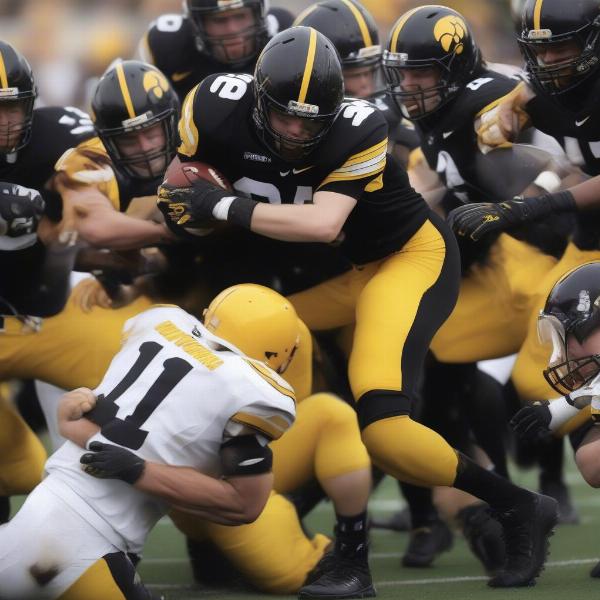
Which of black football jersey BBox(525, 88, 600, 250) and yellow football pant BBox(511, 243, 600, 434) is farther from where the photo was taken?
yellow football pant BBox(511, 243, 600, 434)

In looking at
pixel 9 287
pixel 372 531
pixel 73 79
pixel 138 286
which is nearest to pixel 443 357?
pixel 372 531

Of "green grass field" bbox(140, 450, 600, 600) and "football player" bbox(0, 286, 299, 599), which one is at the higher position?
"football player" bbox(0, 286, 299, 599)

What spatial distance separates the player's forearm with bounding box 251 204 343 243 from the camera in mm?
4113

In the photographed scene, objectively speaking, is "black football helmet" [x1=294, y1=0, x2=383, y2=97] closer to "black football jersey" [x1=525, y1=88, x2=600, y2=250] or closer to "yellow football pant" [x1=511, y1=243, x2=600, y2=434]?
"black football jersey" [x1=525, y1=88, x2=600, y2=250]

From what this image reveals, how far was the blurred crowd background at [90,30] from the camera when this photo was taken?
1223cm

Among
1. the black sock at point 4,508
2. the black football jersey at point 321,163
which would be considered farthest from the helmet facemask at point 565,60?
the black sock at point 4,508

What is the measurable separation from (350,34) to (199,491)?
258cm

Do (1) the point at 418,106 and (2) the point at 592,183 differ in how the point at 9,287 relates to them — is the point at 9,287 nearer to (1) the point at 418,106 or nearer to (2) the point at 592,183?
(1) the point at 418,106

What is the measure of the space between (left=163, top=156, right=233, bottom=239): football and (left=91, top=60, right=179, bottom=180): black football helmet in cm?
65

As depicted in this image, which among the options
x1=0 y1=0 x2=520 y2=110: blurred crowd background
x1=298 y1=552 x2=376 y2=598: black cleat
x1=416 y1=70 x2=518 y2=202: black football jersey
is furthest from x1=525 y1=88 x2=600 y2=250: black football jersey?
x1=0 y1=0 x2=520 y2=110: blurred crowd background

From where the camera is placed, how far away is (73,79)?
13.4 metres

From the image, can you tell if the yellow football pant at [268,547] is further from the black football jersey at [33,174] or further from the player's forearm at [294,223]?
the black football jersey at [33,174]

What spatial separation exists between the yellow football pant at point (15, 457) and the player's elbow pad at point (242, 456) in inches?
58.4

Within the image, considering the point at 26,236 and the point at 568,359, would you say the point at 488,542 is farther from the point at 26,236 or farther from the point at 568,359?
the point at 26,236
